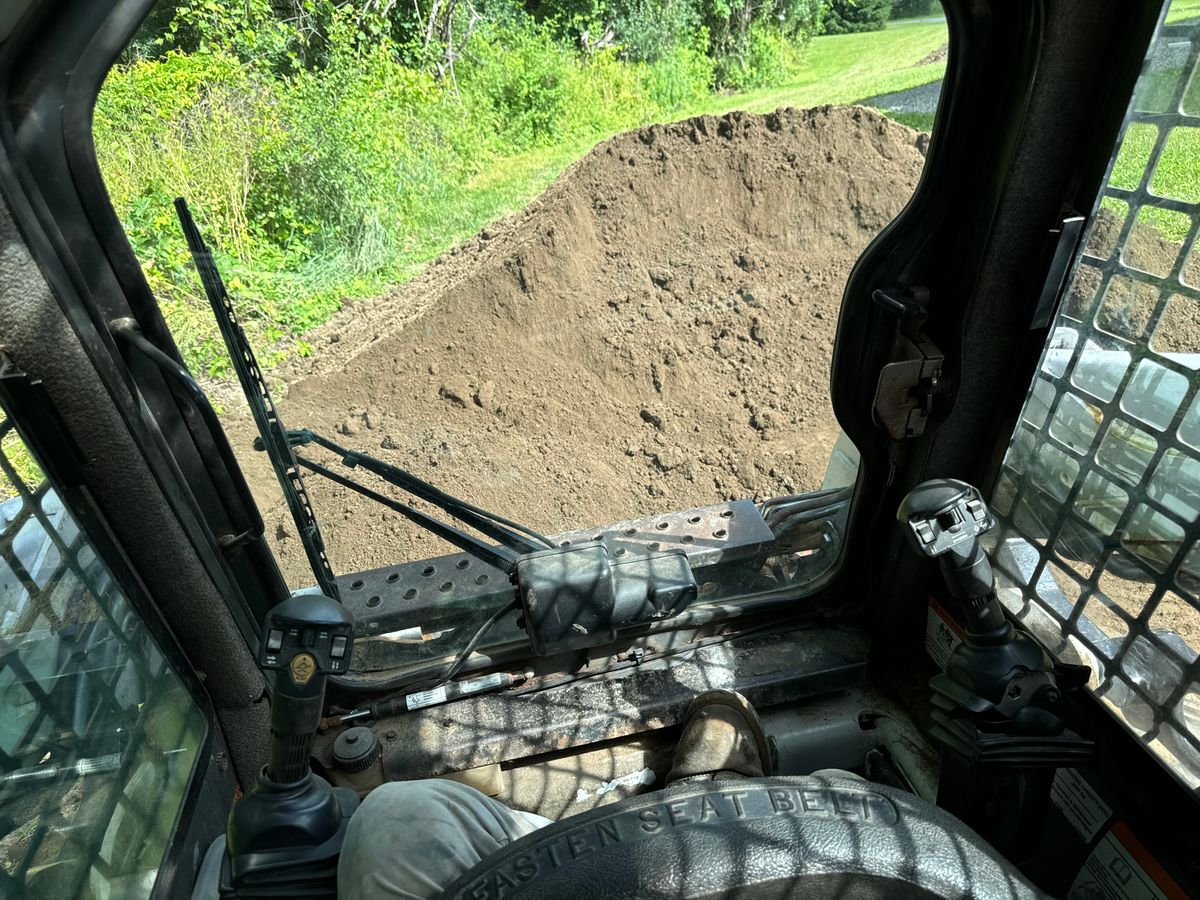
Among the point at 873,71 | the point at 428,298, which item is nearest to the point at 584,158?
the point at 428,298

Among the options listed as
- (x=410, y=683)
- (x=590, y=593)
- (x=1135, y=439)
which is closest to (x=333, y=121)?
(x=410, y=683)

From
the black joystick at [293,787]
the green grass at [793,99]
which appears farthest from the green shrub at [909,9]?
the black joystick at [293,787]

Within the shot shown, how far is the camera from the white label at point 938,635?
2129 millimetres

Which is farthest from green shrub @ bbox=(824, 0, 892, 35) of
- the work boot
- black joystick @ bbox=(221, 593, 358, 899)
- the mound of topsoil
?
black joystick @ bbox=(221, 593, 358, 899)

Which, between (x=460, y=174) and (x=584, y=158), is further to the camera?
(x=460, y=174)

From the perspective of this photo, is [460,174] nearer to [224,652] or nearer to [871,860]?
[224,652]

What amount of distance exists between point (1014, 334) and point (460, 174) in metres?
8.02

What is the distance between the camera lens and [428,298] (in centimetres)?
647

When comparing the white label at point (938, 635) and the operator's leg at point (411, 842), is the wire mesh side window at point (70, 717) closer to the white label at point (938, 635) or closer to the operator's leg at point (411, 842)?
the operator's leg at point (411, 842)

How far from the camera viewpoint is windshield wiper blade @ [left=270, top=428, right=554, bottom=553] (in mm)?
1794

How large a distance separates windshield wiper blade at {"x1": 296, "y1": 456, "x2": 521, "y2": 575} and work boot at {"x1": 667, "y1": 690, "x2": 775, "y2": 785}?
660mm

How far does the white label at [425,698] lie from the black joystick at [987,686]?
130cm

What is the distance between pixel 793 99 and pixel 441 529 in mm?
11176

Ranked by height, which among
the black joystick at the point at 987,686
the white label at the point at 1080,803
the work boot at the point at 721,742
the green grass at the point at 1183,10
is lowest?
the work boot at the point at 721,742
